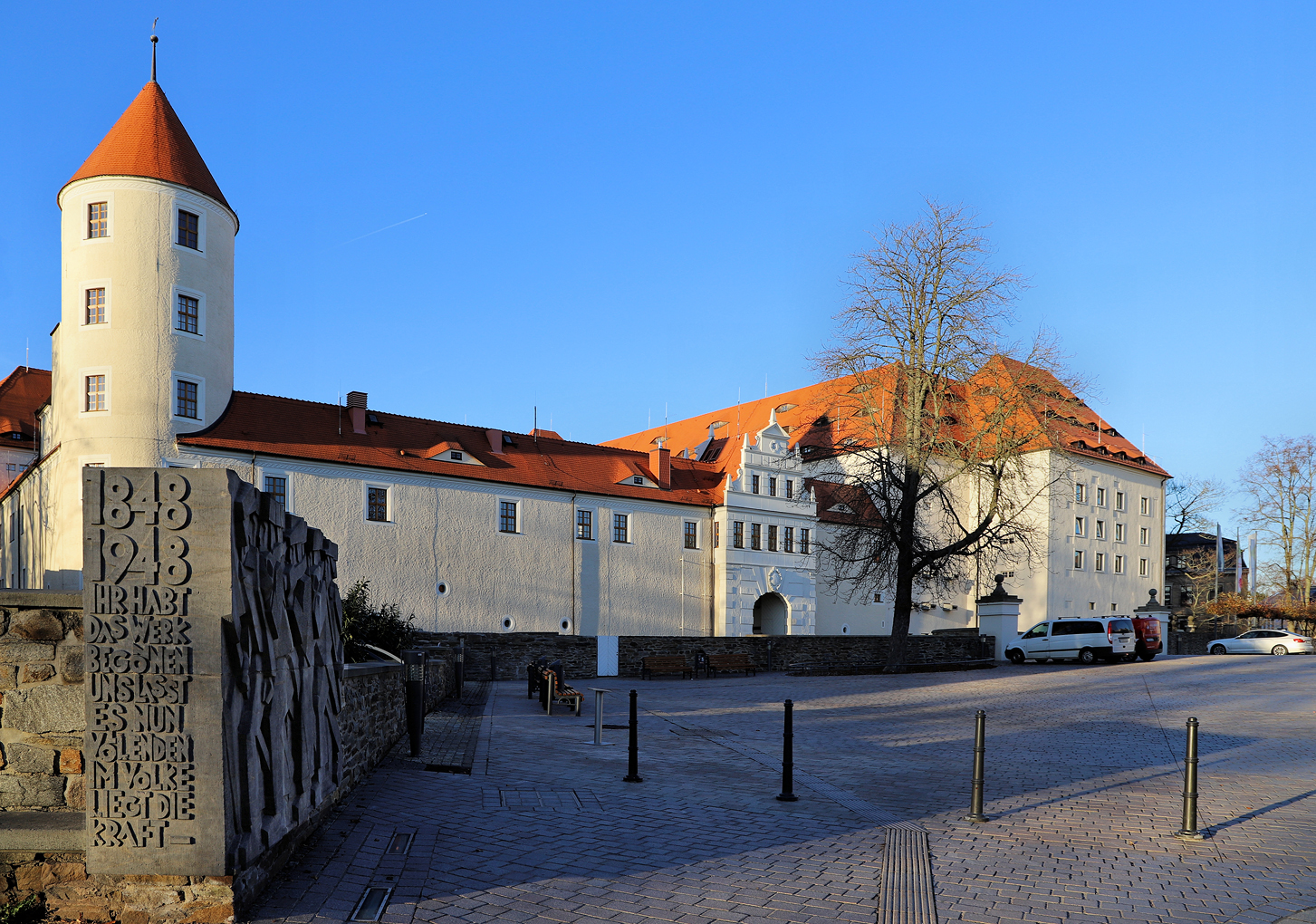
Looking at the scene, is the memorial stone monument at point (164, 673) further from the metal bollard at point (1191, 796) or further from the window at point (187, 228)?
the window at point (187, 228)

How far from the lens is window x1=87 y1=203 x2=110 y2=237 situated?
33406 mm

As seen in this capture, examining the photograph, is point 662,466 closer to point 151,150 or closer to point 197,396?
point 197,396

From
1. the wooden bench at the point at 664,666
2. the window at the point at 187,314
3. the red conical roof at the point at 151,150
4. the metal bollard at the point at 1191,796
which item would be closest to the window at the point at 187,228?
the red conical roof at the point at 151,150

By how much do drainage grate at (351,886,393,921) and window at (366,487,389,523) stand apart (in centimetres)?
3234

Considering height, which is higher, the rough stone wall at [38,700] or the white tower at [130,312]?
the white tower at [130,312]

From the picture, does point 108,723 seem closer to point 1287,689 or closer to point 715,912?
point 715,912

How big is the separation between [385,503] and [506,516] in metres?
5.23

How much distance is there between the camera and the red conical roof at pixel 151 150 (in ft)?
110

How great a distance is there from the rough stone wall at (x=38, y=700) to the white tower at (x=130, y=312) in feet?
97.2

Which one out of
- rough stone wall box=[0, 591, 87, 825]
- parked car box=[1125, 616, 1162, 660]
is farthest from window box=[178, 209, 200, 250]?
parked car box=[1125, 616, 1162, 660]

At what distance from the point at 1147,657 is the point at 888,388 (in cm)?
1640

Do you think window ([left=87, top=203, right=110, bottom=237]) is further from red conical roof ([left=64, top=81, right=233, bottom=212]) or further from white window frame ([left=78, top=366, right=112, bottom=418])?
white window frame ([left=78, top=366, right=112, bottom=418])

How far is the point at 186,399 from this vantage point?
34125mm

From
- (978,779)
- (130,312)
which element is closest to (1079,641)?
(978,779)
